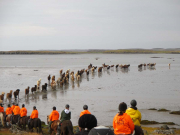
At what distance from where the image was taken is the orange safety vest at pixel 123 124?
5734mm

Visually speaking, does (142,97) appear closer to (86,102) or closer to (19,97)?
(86,102)

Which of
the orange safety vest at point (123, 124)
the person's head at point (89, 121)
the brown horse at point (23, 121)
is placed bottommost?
the brown horse at point (23, 121)

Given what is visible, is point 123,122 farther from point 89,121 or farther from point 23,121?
point 23,121

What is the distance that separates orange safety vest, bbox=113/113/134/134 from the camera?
18.8ft

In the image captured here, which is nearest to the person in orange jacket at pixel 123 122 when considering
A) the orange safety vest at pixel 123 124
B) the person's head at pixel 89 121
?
the orange safety vest at pixel 123 124

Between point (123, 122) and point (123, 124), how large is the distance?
0.15 feet

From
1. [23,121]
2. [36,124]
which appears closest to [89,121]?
[36,124]

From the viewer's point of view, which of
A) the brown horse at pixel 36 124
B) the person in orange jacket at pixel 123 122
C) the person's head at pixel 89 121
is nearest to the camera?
the person's head at pixel 89 121

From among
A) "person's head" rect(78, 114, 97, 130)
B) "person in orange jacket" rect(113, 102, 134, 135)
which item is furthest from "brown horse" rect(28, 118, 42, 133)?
"person's head" rect(78, 114, 97, 130)

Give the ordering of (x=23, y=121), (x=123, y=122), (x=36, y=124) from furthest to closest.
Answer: (x=23, y=121) < (x=36, y=124) < (x=123, y=122)

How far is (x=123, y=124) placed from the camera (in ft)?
18.9

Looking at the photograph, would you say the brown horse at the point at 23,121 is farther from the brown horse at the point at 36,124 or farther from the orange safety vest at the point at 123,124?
the orange safety vest at the point at 123,124

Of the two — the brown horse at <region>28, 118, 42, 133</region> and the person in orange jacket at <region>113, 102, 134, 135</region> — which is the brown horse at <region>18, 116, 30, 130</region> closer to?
the brown horse at <region>28, 118, 42, 133</region>

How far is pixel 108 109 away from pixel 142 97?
5.95 meters
